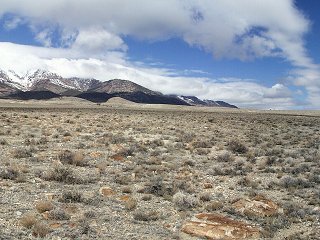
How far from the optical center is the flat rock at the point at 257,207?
15562 mm

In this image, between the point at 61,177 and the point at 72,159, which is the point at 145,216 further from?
the point at 72,159

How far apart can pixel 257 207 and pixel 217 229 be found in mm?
3087

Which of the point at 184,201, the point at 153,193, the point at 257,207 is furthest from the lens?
the point at 153,193

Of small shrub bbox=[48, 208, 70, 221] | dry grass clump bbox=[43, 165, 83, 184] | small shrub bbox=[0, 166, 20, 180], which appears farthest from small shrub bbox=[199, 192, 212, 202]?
small shrub bbox=[0, 166, 20, 180]

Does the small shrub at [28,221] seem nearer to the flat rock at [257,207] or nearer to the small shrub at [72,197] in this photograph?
the small shrub at [72,197]

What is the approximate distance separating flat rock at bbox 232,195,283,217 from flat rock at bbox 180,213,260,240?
139 cm

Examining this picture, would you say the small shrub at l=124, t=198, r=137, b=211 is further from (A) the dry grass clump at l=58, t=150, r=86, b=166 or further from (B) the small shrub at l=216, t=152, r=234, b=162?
(B) the small shrub at l=216, t=152, r=234, b=162

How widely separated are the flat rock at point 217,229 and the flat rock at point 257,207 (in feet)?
4.55

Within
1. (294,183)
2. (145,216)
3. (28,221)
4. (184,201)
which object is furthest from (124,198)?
(294,183)

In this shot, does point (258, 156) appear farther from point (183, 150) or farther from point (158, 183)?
point (158, 183)

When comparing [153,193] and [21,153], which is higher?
[21,153]

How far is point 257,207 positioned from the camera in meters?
16.0

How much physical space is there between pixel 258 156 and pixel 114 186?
44.7 feet

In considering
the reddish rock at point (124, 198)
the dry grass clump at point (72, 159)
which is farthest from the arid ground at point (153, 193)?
the reddish rock at point (124, 198)
